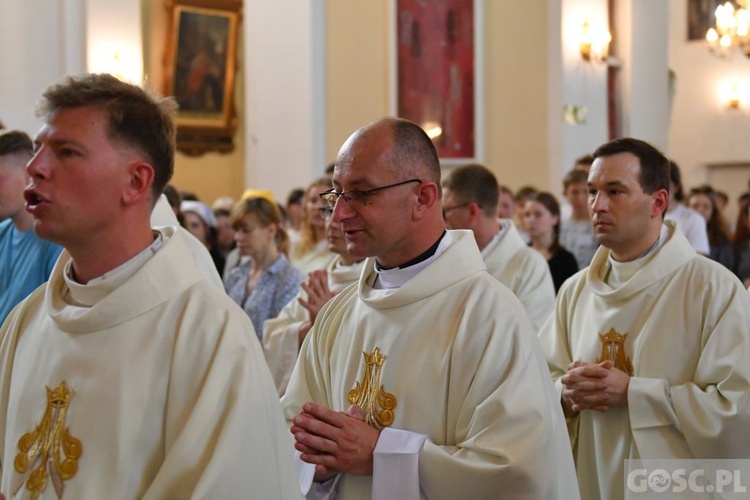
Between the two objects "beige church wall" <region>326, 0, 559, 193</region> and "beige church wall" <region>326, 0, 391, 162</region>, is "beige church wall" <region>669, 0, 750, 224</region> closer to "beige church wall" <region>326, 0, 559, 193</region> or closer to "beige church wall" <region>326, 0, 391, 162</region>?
"beige church wall" <region>326, 0, 559, 193</region>

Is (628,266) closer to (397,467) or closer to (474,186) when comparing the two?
(474,186)

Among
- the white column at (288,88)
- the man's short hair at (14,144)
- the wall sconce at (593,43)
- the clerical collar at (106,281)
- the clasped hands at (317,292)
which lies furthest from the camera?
the wall sconce at (593,43)

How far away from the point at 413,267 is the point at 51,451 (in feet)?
4.32

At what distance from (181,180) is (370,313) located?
38.2 ft

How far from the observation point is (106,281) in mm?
2500

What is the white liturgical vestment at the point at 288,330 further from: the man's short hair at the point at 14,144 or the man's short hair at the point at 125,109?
the man's short hair at the point at 125,109

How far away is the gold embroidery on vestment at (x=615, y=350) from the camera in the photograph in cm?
434

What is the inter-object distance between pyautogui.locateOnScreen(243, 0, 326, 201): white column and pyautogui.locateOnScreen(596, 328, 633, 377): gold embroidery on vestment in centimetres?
789

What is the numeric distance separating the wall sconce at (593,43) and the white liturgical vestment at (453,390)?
402 inches

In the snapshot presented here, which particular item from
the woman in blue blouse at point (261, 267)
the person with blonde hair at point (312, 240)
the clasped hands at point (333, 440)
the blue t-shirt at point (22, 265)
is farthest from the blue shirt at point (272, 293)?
the clasped hands at point (333, 440)

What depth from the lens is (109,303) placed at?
249 cm

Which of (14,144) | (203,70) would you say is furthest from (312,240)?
(203,70)

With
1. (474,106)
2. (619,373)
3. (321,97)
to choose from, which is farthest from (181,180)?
(619,373)

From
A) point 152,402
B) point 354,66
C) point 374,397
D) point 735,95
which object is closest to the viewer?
point 152,402
